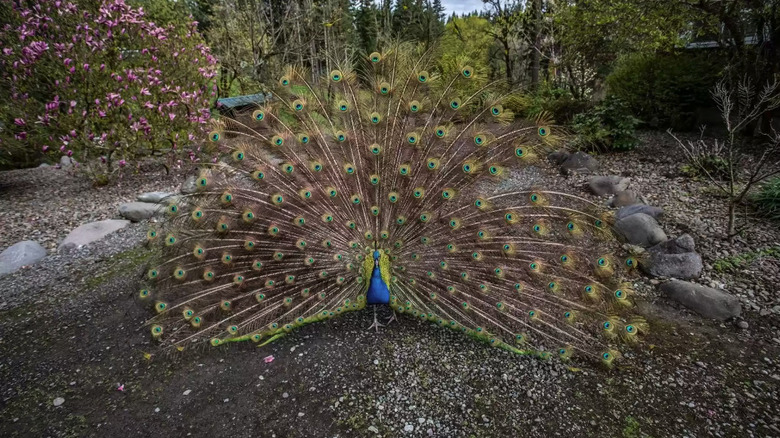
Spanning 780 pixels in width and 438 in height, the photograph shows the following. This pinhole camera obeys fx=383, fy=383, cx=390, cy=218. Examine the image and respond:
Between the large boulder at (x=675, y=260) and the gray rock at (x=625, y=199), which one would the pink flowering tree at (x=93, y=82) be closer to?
the gray rock at (x=625, y=199)

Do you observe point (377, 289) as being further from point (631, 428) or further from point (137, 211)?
point (137, 211)

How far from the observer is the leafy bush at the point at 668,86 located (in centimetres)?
856

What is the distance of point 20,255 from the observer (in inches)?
195

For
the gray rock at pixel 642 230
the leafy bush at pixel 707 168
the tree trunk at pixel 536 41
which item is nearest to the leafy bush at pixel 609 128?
the leafy bush at pixel 707 168

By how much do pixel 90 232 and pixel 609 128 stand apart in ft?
31.5

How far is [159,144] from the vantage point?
25.1 ft

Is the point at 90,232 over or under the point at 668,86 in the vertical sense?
under

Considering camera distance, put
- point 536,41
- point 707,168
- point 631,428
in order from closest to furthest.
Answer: point 631,428 < point 707,168 < point 536,41

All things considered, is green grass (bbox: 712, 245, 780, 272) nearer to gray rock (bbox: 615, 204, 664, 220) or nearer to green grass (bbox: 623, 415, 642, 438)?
gray rock (bbox: 615, 204, 664, 220)

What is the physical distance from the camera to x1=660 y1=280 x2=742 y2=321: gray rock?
135 inches

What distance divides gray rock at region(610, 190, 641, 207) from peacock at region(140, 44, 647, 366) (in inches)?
120

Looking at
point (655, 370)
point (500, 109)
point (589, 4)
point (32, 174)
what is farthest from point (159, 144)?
point (589, 4)

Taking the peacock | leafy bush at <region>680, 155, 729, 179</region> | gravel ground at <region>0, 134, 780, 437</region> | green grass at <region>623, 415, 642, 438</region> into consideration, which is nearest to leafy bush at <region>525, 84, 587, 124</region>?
leafy bush at <region>680, 155, 729, 179</region>

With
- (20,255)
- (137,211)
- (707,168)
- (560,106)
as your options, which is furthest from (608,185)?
(20,255)
